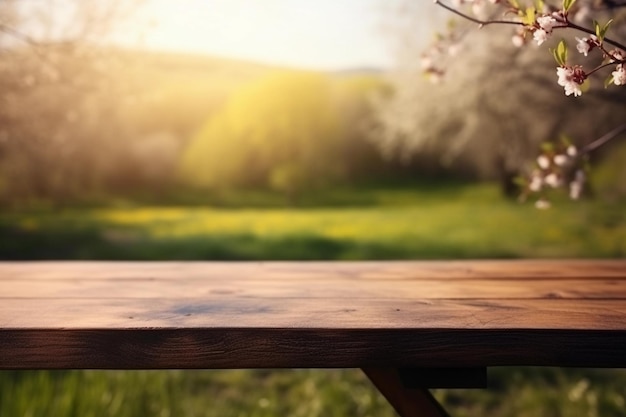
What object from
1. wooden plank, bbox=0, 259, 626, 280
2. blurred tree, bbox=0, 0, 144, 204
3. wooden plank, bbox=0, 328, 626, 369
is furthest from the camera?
blurred tree, bbox=0, 0, 144, 204

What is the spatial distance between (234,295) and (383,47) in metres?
7.68

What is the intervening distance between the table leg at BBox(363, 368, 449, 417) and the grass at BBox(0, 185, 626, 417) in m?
1.76

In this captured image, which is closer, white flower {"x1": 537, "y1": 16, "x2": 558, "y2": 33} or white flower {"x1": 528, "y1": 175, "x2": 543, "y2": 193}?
white flower {"x1": 537, "y1": 16, "x2": 558, "y2": 33}

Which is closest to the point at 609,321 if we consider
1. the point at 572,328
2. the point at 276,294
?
the point at 572,328

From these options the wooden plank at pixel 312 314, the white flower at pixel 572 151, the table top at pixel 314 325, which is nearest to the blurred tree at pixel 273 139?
the white flower at pixel 572 151

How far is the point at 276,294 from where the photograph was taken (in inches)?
55.5

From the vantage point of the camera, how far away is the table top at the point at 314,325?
111 centimetres

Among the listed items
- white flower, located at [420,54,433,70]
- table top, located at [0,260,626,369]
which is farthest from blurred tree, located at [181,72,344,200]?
table top, located at [0,260,626,369]

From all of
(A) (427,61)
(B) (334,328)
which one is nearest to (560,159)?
(A) (427,61)

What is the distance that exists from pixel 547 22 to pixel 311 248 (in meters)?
6.23

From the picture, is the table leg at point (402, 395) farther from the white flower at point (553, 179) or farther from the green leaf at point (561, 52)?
the white flower at point (553, 179)

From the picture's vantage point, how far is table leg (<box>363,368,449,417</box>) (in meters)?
1.22

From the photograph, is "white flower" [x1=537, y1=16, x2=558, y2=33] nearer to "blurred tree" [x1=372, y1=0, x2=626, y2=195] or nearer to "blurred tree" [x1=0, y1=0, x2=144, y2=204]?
"blurred tree" [x1=0, y1=0, x2=144, y2=204]

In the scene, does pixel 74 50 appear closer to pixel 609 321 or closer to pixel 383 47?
pixel 383 47
